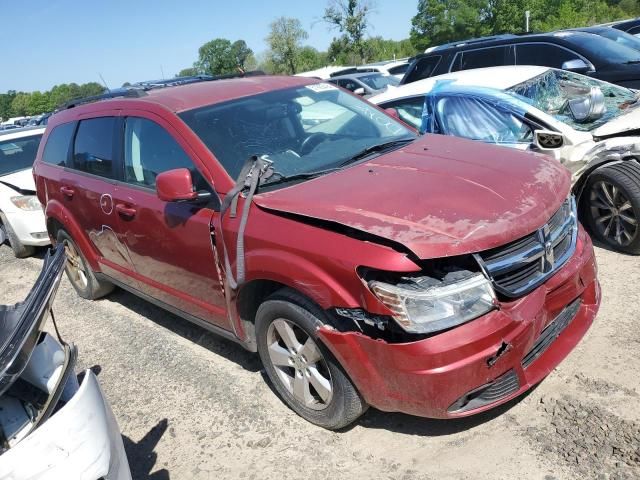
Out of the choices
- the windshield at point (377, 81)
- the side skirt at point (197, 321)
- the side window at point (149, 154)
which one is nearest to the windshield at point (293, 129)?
the side window at point (149, 154)

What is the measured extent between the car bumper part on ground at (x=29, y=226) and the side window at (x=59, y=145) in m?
1.96

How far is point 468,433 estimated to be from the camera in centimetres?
287

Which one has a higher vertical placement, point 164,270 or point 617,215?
point 164,270

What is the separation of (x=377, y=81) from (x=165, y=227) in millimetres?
13947

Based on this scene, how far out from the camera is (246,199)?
120 inches

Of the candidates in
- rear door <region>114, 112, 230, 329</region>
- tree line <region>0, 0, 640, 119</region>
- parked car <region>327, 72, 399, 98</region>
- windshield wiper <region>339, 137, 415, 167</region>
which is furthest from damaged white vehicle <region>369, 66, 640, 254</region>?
tree line <region>0, 0, 640, 119</region>

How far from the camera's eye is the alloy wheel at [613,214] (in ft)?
14.5

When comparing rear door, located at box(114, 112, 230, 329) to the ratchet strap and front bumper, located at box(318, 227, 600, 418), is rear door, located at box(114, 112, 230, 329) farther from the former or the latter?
front bumper, located at box(318, 227, 600, 418)

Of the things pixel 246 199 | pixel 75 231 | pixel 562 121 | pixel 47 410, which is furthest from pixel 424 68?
pixel 47 410

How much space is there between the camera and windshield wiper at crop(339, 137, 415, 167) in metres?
3.40

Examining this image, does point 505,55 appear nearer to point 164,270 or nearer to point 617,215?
point 617,215

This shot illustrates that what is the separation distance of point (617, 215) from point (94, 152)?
4.22m

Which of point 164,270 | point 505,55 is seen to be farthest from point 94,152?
point 505,55

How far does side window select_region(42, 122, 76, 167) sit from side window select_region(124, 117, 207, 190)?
4.06 ft
